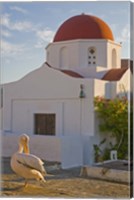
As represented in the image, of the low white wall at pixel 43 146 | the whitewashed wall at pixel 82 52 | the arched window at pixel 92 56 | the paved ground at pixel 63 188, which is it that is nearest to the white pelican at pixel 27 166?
the paved ground at pixel 63 188

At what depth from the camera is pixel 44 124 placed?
6.47 m

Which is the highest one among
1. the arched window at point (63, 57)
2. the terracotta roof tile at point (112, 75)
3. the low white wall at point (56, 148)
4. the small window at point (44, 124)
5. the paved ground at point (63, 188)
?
the arched window at point (63, 57)

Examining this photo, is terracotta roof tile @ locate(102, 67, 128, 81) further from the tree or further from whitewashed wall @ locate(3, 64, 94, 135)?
whitewashed wall @ locate(3, 64, 94, 135)

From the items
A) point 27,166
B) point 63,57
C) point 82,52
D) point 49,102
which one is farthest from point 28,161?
point 63,57

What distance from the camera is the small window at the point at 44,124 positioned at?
633 centimetres

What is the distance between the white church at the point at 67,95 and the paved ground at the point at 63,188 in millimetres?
1253

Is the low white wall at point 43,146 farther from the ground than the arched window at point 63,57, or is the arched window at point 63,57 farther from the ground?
the arched window at point 63,57

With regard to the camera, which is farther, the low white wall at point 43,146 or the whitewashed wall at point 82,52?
the whitewashed wall at point 82,52

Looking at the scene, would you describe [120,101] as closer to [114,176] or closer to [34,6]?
[114,176]

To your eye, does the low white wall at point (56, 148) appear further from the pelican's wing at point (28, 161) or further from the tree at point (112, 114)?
the pelican's wing at point (28, 161)

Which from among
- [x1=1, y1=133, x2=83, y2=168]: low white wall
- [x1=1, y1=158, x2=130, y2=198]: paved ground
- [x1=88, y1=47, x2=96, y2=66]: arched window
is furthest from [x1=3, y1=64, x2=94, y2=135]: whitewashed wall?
[x1=1, y1=158, x2=130, y2=198]: paved ground

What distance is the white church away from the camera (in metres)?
5.64

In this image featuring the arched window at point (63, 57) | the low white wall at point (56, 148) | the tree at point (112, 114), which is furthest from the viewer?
the arched window at point (63, 57)

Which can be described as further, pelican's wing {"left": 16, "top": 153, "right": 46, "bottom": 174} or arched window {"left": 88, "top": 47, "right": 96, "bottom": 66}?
arched window {"left": 88, "top": 47, "right": 96, "bottom": 66}
